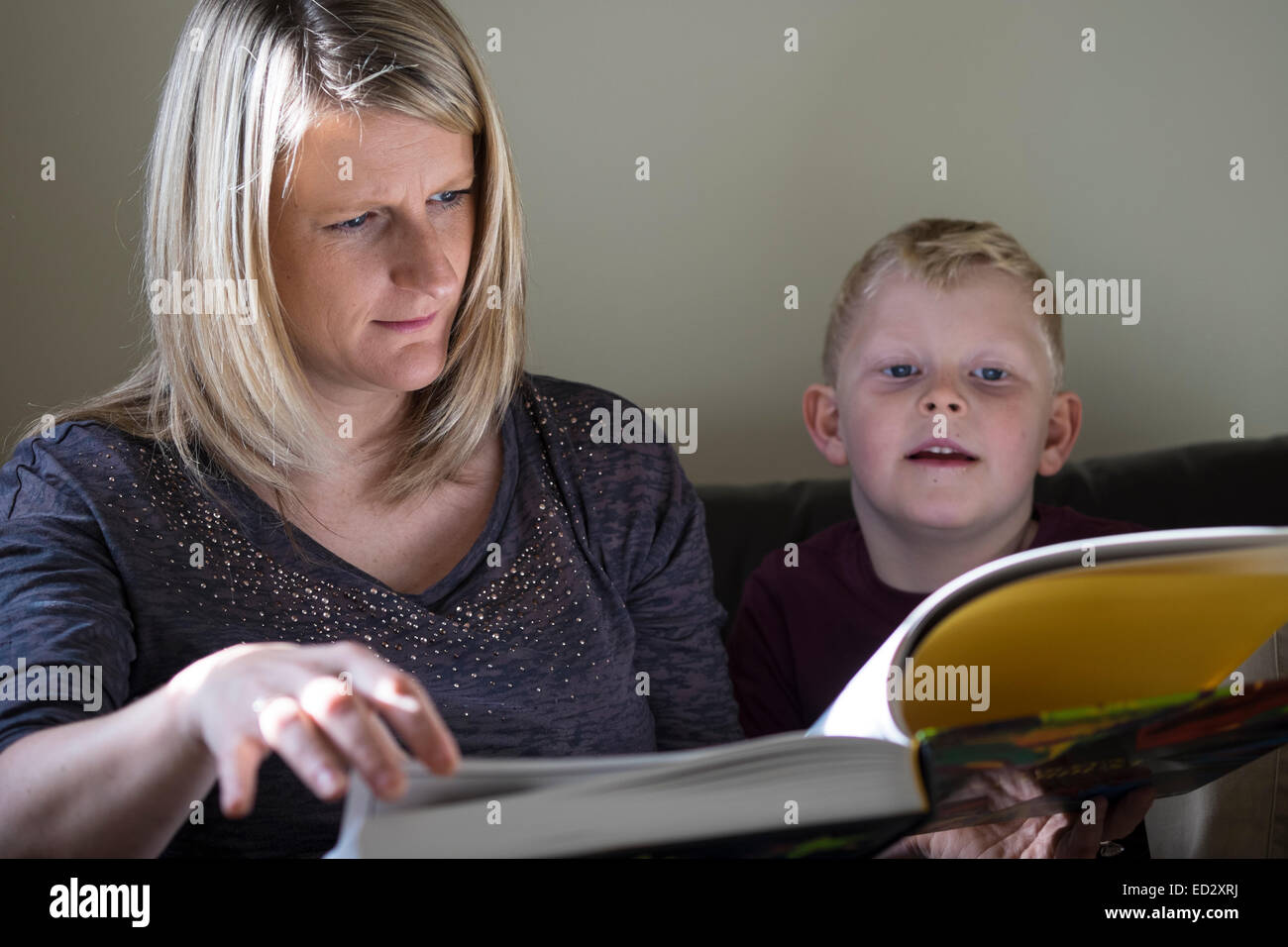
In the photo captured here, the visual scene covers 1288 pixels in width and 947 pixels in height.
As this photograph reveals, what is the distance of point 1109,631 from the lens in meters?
0.77

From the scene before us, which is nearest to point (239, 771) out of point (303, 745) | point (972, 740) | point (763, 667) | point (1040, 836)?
point (303, 745)

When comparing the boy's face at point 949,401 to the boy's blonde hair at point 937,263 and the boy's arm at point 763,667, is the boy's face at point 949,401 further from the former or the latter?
the boy's arm at point 763,667

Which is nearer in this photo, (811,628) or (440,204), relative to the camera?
(440,204)

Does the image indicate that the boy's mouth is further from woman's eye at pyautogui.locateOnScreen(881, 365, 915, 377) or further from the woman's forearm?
the woman's forearm

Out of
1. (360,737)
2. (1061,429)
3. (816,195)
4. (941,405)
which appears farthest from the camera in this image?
(816,195)

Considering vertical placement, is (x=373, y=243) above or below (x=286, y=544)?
above

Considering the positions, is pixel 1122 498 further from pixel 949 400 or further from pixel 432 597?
pixel 432 597

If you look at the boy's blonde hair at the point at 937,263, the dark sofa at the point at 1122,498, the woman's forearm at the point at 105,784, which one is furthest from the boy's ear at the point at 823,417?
the woman's forearm at the point at 105,784

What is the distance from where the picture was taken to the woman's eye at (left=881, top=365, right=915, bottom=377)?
1.49 metres

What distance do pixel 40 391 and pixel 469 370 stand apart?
944mm

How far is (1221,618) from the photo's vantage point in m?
0.78

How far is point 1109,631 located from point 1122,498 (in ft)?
3.19
